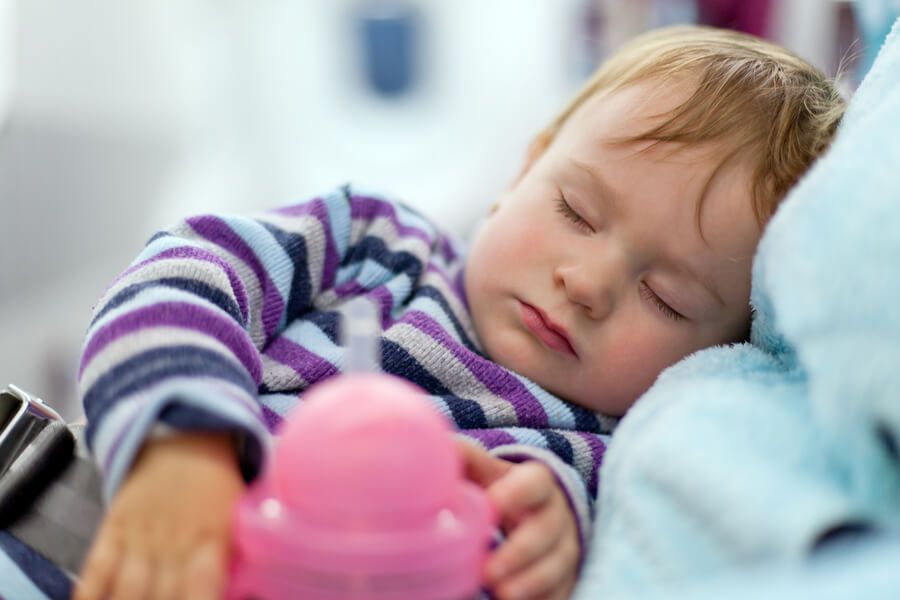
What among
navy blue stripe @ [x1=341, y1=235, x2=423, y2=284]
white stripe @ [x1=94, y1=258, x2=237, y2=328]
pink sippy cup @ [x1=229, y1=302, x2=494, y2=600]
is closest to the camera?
pink sippy cup @ [x1=229, y1=302, x2=494, y2=600]

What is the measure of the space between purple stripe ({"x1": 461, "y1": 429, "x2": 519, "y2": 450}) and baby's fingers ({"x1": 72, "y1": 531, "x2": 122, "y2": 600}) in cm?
28

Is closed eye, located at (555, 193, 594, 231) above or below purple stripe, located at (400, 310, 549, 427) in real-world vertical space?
above

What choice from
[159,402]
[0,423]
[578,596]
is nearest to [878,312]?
[578,596]

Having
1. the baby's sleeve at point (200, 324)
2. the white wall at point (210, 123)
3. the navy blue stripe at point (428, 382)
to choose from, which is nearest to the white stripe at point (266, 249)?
the baby's sleeve at point (200, 324)

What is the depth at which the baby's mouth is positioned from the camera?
2.36 feet

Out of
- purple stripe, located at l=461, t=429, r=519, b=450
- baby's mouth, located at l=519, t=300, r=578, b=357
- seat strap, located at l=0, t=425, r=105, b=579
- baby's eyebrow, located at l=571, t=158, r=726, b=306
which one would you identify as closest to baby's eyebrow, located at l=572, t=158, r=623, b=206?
baby's eyebrow, located at l=571, t=158, r=726, b=306

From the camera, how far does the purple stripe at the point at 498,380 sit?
696 millimetres

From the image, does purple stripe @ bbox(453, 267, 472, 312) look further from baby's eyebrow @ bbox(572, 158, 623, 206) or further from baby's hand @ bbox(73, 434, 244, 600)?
baby's hand @ bbox(73, 434, 244, 600)

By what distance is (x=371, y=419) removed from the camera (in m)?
0.38

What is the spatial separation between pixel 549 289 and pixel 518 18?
1.55 meters

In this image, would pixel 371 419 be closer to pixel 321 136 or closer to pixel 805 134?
pixel 805 134

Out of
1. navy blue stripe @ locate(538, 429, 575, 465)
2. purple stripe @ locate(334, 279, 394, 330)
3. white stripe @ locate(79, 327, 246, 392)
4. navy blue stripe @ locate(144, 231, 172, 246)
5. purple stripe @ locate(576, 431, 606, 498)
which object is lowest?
purple stripe @ locate(576, 431, 606, 498)

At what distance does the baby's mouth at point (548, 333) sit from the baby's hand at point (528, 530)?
20cm

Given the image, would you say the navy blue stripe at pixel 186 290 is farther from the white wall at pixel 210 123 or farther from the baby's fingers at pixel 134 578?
the white wall at pixel 210 123
